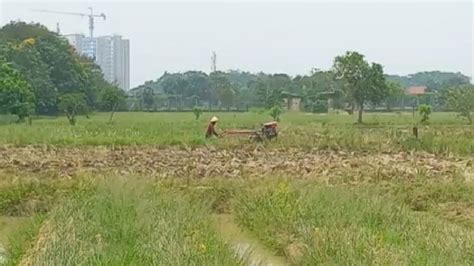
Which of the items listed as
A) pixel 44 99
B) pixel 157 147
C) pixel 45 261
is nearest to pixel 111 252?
pixel 45 261

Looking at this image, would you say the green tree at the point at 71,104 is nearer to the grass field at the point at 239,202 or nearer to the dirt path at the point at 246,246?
the grass field at the point at 239,202

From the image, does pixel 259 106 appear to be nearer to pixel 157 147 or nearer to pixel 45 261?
Answer: pixel 157 147

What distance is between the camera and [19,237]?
7.45 metres

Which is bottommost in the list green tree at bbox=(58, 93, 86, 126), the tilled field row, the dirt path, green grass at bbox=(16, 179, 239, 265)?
the dirt path

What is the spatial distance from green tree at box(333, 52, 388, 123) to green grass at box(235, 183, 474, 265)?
80.0 feet

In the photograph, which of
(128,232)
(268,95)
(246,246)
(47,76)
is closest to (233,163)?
(246,246)

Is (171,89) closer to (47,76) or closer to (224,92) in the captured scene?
(224,92)

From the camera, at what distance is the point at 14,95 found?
105 ft

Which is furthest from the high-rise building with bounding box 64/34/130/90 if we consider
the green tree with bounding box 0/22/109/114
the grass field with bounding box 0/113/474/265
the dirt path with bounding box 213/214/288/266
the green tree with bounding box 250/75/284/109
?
the dirt path with bounding box 213/214/288/266

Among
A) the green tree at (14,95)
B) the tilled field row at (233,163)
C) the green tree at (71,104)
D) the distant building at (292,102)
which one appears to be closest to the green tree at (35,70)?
the green tree at (71,104)

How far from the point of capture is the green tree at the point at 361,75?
34.1 m

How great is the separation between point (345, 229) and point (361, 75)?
28173mm

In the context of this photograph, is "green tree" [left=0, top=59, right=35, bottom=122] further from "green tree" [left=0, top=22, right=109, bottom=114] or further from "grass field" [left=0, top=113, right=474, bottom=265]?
"grass field" [left=0, top=113, right=474, bottom=265]

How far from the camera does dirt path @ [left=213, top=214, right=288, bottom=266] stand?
677 cm
